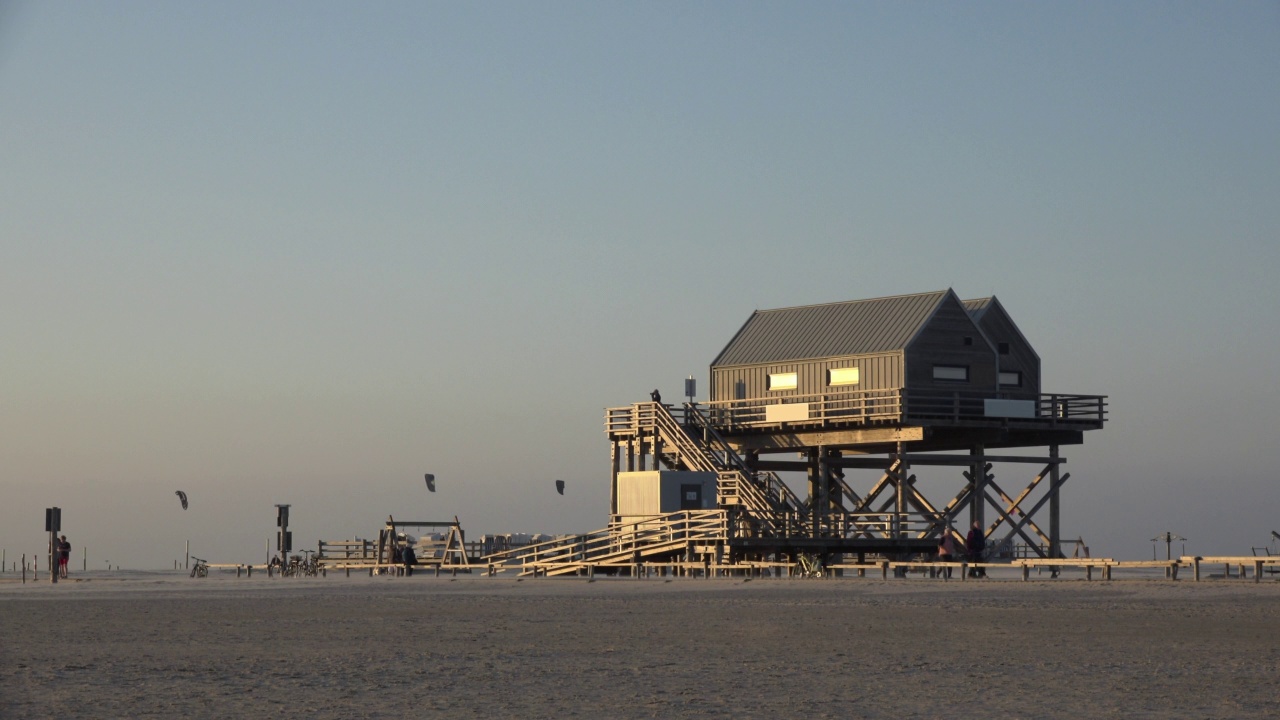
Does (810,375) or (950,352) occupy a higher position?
(950,352)

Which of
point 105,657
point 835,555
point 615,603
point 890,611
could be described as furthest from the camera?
point 835,555

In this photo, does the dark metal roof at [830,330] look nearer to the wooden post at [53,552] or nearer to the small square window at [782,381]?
the small square window at [782,381]

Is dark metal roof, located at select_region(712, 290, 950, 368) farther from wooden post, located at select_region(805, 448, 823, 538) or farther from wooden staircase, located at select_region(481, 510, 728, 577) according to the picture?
wooden staircase, located at select_region(481, 510, 728, 577)

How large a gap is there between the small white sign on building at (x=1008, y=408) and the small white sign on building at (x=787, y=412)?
5.82m

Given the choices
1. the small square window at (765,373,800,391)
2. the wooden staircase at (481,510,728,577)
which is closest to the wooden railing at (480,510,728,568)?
the wooden staircase at (481,510,728,577)

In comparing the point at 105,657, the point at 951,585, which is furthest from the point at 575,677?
the point at 951,585

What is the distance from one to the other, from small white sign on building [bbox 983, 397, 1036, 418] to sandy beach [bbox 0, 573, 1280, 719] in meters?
24.5

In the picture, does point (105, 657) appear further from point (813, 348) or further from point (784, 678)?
point (813, 348)

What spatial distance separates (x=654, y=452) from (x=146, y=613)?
A: 1249 inches

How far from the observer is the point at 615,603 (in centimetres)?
3159

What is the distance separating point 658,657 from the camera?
1886 cm

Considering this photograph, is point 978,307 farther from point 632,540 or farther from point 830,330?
point 632,540

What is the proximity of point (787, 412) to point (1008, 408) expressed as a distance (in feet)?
23.4

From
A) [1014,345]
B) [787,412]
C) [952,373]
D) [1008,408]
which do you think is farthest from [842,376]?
[1014,345]
